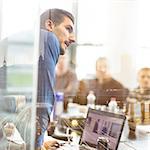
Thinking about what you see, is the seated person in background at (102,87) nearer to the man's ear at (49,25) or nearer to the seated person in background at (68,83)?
the seated person in background at (68,83)

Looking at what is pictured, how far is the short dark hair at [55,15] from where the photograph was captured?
110 centimetres

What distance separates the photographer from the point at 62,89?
6.02ft

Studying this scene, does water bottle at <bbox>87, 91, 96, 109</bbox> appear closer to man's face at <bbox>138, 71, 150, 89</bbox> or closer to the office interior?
the office interior

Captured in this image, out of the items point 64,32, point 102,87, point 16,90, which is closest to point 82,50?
point 102,87

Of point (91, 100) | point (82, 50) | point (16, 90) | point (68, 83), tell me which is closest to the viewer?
point (16, 90)

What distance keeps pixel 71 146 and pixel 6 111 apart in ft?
1.21

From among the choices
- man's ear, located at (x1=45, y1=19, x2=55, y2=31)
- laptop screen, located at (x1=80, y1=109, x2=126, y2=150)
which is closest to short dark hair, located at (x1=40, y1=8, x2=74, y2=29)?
man's ear, located at (x1=45, y1=19, x2=55, y2=31)

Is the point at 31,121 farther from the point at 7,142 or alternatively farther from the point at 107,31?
the point at 107,31

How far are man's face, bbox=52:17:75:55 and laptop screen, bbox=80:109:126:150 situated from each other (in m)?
0.31

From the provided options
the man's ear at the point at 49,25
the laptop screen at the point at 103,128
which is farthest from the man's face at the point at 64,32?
the laptop screen at the point at 103,128

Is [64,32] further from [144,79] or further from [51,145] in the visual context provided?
[144,79]

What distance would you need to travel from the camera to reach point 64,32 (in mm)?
1171

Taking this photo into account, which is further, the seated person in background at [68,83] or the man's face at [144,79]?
the man's face at [144,79]

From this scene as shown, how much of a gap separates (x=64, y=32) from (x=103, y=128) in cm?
41
